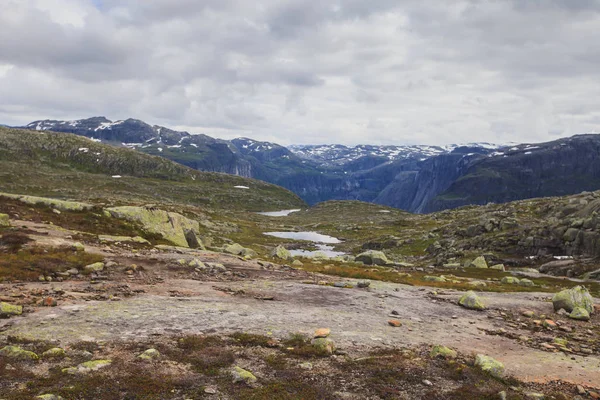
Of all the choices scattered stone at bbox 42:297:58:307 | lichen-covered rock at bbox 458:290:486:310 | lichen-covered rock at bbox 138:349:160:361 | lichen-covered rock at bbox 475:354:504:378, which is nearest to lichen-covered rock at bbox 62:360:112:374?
lichen-covered rock at bbox 138:349:160:361

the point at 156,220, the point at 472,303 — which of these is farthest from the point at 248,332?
the point at 156,220

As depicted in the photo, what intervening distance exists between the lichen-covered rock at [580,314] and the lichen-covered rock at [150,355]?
26.9 meters

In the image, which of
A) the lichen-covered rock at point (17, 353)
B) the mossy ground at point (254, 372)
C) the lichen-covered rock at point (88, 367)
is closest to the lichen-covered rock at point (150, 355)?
the mossy ground at point (254, 372)

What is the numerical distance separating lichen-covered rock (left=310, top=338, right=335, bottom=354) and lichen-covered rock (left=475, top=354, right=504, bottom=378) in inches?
220

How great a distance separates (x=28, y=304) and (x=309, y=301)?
48.0 ft

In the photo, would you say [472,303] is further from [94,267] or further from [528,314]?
[94,267]

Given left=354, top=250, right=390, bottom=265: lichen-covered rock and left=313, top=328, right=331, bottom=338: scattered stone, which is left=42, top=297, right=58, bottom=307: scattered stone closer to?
left=313, top=328, right=331, bottom=338: scattered stone

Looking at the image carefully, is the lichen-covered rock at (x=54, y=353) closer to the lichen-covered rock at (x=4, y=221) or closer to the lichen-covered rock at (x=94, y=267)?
the lichen-covered rock at (x=94, y=267)

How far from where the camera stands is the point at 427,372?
1314 cm

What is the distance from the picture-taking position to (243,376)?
37.6ft

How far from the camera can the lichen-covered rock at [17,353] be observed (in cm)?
1129

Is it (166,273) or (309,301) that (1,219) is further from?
(309,301)

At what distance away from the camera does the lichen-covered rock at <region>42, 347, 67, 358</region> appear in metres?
11.7

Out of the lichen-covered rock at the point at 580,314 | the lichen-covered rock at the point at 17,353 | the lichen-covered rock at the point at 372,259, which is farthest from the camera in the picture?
the lichen-covered rock at the point at 372,259
